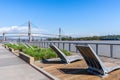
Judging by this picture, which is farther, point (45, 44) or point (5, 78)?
point (45, 44)

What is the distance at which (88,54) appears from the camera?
6.46 metres

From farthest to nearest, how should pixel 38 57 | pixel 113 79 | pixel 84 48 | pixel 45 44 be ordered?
1. pixel 45 44
2. pixel 38 57
3. pixel 84 48
4. pixel 113 79

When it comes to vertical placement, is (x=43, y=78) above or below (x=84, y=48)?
below

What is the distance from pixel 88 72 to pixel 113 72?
2.88ft

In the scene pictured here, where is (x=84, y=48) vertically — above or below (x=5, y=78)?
above

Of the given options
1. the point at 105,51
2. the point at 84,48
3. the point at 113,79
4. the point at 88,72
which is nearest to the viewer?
the point at 113,79

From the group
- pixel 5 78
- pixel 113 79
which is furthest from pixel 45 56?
pixel 113 79

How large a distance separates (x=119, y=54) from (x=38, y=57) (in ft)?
15.7

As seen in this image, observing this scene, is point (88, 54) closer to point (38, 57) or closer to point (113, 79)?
point (113, 79)

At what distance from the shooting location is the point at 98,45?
39.4 feet

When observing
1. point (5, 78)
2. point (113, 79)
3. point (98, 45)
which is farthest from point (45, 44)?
point (113, 79)

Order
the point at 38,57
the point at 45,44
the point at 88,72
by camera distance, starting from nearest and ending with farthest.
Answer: the point at 88,72
the point at 38,57
the point at 45,44

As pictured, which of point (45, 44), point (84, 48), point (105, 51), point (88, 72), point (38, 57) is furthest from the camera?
point (45, 44)

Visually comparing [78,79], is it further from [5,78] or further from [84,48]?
[5,78]
